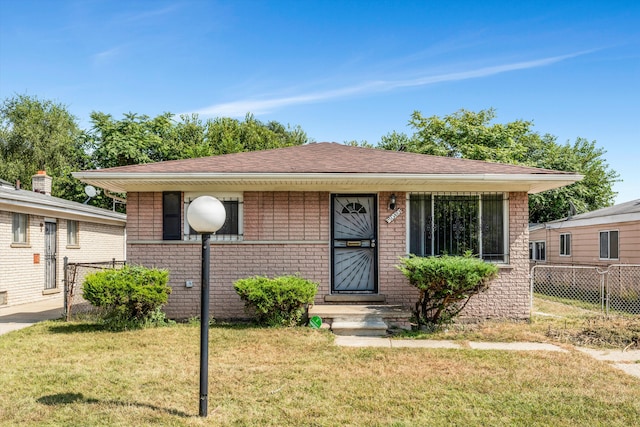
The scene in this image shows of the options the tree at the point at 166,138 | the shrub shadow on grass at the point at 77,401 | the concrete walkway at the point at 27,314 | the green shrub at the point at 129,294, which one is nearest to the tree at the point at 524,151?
the tree at the point at 166,138

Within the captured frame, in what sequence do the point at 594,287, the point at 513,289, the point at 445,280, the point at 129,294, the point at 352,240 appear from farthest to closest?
the point at 594,287, the point at 352,240, the point at 513,289, the point at 129,294, the point at 445,280

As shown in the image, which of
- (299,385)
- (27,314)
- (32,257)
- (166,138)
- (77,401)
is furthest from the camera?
(166,138)

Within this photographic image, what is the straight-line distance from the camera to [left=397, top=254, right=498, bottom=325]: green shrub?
724 centimetres

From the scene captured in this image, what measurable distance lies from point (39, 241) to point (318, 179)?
8513 mm

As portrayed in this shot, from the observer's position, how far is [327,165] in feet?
28.0

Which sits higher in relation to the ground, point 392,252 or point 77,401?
point 392,252

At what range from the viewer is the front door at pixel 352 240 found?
8773 mm

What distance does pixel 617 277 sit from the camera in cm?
1307

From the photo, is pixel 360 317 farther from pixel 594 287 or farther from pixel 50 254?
pixel 594 287

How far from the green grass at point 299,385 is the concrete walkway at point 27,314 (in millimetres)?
1831

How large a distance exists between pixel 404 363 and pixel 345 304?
2818 millimetres

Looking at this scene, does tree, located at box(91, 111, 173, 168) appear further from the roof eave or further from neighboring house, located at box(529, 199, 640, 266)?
neighboring house, located at box(529, 199, 640, 266)

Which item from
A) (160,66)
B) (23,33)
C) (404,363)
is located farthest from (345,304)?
(23,33)

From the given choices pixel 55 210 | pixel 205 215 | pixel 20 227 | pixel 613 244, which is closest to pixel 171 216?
pixel 205 215
